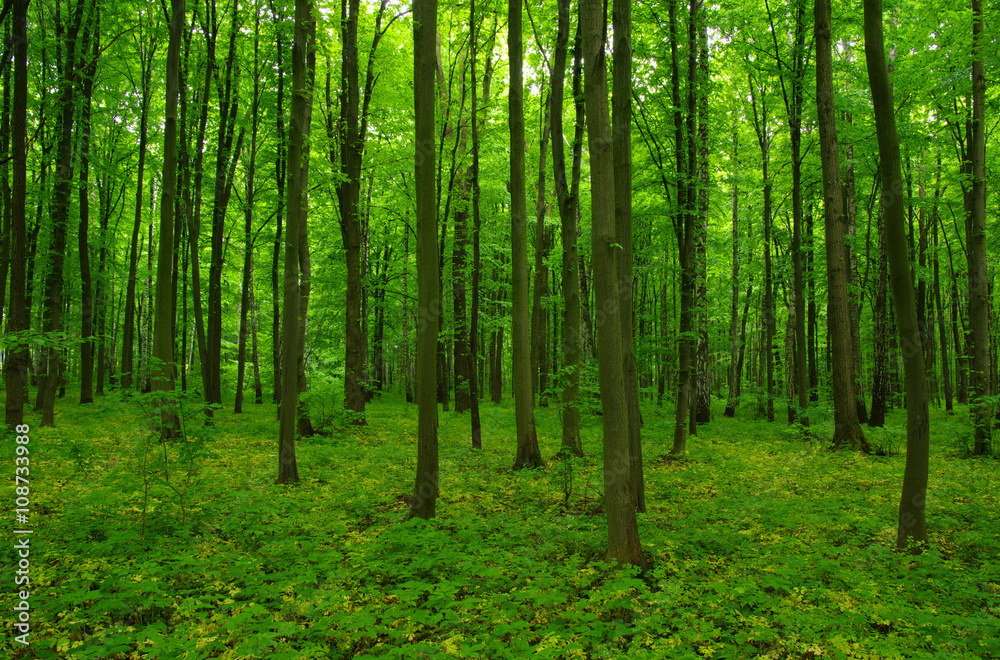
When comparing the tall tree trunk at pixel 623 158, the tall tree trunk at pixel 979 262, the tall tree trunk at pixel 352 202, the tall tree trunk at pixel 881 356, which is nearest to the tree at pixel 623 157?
the tall tree trunk at pixel 623 158

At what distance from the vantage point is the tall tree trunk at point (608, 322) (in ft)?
16.0

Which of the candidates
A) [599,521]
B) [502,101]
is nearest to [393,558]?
[599,521]

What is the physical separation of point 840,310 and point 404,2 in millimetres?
14629

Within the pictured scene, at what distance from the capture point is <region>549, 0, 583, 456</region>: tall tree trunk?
8312 millimetres

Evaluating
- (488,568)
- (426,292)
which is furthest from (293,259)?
(488,568)

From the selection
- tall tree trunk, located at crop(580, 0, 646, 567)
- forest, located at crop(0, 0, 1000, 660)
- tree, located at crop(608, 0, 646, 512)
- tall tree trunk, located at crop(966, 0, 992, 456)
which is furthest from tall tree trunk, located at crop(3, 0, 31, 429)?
tall tree trunk, located at crop(966, 0, 992, 456)

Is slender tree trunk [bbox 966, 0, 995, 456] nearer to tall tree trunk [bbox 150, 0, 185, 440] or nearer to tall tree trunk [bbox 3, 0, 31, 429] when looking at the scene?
tall tree trunk [bbox 150, 0, 185, 440]

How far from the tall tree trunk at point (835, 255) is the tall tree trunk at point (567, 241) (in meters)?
6.54

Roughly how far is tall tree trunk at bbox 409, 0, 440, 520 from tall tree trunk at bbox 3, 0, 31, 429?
22.8ft

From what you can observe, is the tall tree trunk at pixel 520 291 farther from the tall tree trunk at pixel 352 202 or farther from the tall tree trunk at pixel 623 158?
the tall tree trunk at pixel 352 202

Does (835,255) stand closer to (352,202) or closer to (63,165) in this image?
(352,202)

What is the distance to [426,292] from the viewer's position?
6.73 m

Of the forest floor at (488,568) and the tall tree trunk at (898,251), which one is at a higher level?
the tall tree trunk at (898,251)

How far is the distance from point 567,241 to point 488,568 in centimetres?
611
